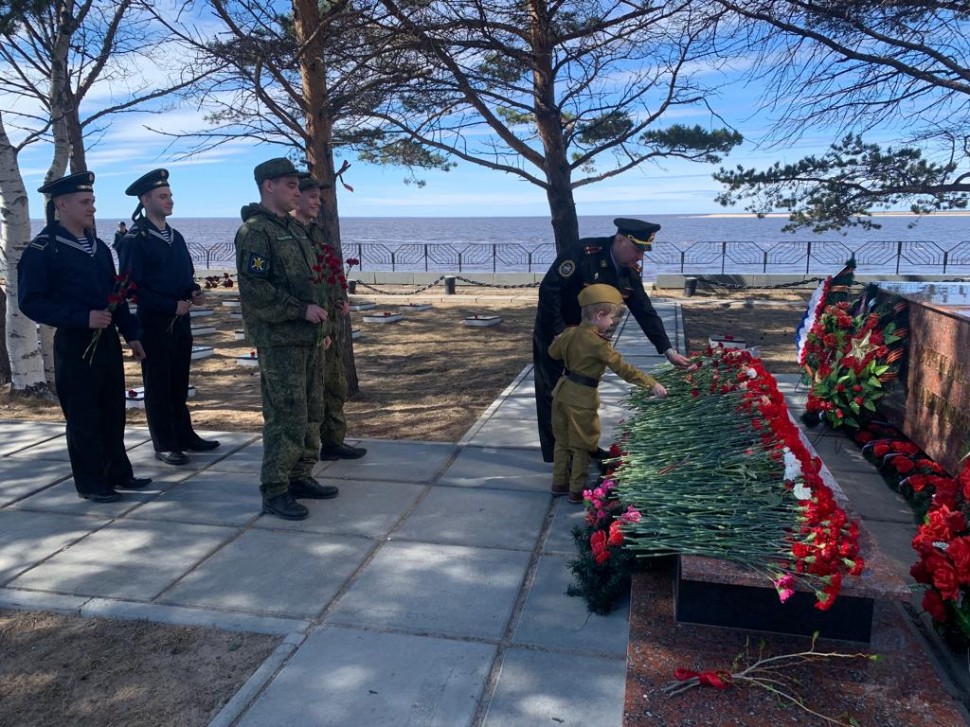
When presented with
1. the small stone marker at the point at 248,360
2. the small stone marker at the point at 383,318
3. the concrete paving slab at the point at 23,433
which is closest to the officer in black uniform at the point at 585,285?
the concrete paving slab at the point at 23,433

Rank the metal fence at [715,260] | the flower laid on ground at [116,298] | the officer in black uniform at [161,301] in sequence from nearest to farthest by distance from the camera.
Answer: the flower laid on ground at [116,298], the officer in black uniform at [161,301], the metal fence at [715,260]

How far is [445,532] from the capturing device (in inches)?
166

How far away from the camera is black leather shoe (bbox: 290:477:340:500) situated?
473 centimetres

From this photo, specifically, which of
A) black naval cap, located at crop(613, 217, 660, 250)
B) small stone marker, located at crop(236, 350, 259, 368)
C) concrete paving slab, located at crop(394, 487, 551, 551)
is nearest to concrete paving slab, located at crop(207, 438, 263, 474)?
concrete paving slab, located at crop(394, 487, 551, 551)

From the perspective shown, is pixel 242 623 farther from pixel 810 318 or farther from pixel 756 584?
pixel 810 318

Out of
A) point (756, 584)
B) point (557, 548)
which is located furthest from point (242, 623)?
point (756, 584)

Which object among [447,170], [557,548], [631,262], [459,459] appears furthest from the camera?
[447,170]

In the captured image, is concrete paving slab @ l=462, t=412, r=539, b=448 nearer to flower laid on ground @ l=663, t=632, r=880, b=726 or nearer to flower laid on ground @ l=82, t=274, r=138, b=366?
flower laid on ground @ l=82, t=274, r=138, b=366

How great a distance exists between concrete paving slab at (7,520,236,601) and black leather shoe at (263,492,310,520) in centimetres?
27

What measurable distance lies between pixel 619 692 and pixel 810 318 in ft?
15.9

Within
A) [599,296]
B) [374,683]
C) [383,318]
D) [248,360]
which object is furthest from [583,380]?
[383,318]

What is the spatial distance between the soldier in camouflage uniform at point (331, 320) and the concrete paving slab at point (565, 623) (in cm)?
227

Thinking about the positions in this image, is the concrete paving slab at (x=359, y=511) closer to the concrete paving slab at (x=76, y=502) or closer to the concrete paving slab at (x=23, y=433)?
the concrete paving slab at (x=76, y=502)

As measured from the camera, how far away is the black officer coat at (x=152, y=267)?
528 centimetres
